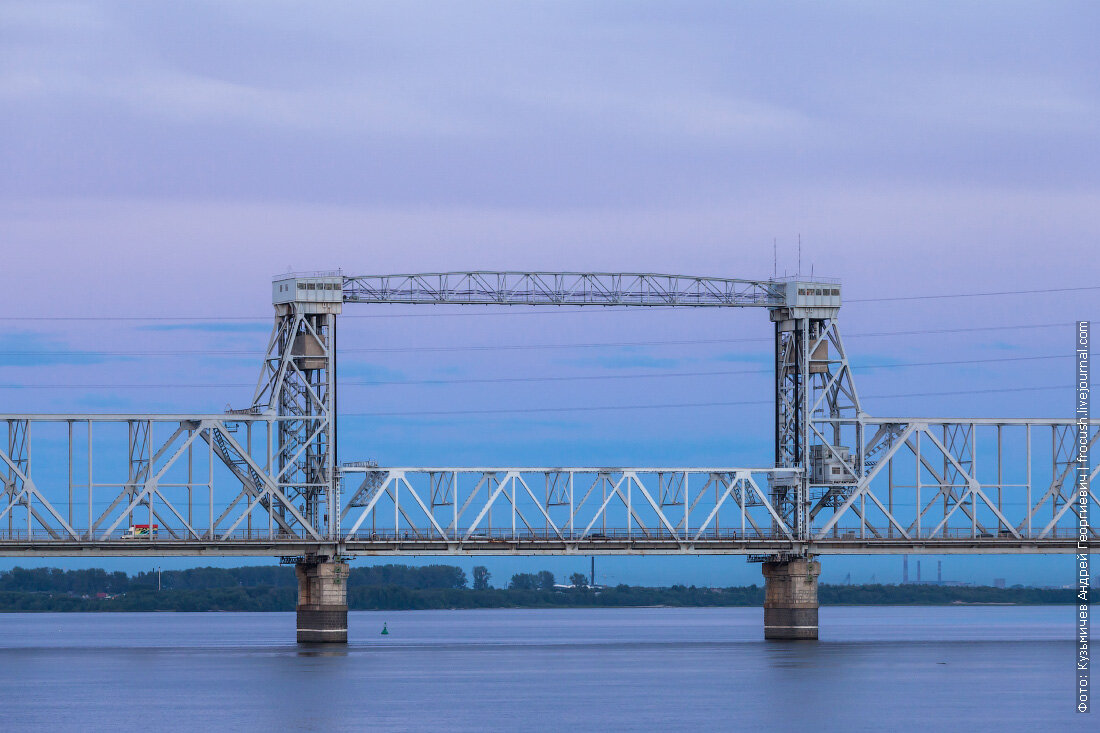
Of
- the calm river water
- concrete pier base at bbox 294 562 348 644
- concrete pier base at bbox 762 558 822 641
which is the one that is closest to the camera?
the calm river water

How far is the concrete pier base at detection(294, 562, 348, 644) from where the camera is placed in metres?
102

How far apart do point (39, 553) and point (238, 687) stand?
22.7 metres

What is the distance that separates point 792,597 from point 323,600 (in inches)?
1101

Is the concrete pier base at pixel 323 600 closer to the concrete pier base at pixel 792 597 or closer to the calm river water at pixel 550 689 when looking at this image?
the calm river water at pixel 550 689

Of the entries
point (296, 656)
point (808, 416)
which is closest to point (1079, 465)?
point (808, 416)

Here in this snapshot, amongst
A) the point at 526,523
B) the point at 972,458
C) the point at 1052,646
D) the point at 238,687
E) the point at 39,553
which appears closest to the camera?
the point at 238,687

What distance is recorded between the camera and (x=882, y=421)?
4370 inches

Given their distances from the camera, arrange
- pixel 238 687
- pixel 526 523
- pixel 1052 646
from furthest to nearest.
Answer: pixel 1052 646 → pixel 526 523 → pixel 238 687

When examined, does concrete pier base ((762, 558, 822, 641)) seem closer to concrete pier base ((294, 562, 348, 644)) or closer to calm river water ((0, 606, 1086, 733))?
calm river water ((0, 606, 1086, 733))

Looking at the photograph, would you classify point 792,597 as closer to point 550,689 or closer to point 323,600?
point 323,600

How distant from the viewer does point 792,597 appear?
11038 cm

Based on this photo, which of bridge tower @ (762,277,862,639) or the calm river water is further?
bridge tower @ (762,277,862,639)

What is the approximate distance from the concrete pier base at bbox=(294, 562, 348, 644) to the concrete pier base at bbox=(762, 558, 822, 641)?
25769 mm

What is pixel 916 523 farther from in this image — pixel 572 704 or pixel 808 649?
pixel 572 704
